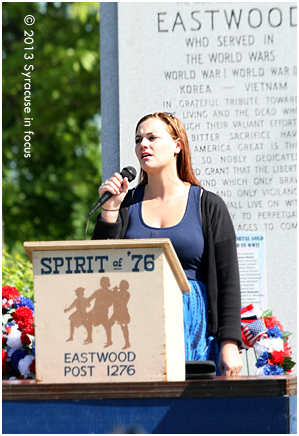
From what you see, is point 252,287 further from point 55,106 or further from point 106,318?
point 55,106

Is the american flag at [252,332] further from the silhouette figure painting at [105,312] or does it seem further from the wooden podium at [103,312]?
the silhouette figure painting at [105,312]

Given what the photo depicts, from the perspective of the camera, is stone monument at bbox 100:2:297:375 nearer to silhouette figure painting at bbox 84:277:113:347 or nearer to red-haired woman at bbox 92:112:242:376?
red-haired woman at bbox 92:112:242:376

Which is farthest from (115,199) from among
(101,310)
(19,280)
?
(19,280)

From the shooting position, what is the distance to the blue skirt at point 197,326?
3344mm

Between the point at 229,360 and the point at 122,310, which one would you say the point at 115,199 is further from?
the point at 122,310

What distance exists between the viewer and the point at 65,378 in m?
2.50

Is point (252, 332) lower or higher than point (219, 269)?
lower

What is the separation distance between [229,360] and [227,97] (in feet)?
9.48

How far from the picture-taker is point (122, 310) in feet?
8.16

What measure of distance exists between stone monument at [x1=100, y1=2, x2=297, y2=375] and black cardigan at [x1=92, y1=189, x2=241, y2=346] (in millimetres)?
2191

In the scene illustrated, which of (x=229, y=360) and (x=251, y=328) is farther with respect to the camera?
(x=251, y=328)

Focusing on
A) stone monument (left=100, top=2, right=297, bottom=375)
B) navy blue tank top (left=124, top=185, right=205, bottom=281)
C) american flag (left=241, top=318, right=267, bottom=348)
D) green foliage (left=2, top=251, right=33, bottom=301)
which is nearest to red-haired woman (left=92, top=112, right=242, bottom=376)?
navy blue tank top (left=124, top=185, right=205, bottom=281)

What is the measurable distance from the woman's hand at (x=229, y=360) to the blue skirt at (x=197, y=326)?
0.31 ft

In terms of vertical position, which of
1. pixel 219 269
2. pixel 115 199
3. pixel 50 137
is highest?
pixel 50 137
